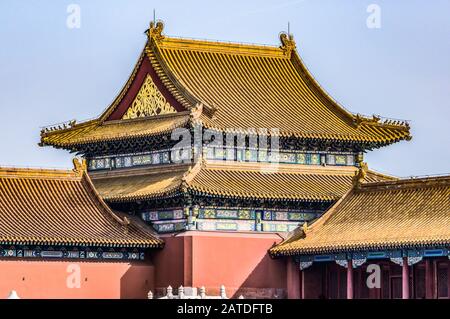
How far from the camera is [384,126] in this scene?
69438 millimetres

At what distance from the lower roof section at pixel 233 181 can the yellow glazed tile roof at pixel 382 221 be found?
4.40ft

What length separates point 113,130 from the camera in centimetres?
6894

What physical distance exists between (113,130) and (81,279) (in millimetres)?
8355

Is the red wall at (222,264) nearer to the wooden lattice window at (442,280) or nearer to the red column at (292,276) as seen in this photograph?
the red column at (292,276)

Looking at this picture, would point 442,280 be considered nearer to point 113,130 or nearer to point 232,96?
point 232,96

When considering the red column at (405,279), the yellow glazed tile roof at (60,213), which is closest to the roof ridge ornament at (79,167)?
the yellow glazed tile roof at (60,213)

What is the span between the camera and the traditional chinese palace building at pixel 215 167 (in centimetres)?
6375

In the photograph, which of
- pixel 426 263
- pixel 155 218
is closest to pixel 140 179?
pixel 155 218

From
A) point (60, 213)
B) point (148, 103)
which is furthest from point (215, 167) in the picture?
point (60, 213)

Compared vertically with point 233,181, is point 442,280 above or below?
below

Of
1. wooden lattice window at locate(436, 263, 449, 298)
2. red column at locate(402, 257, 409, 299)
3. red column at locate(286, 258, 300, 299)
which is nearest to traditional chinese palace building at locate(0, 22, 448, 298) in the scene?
red column at locate(286, 258, 300, 299)
